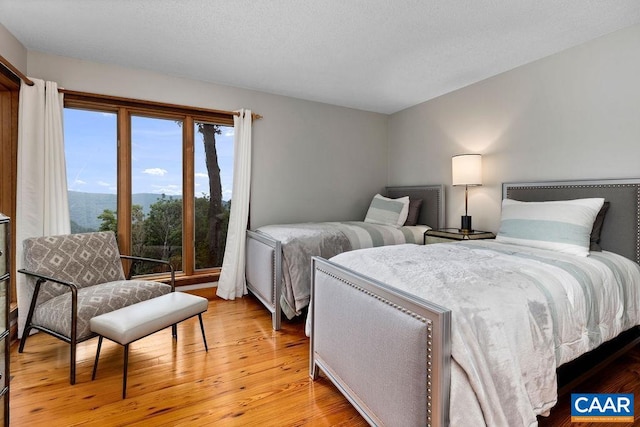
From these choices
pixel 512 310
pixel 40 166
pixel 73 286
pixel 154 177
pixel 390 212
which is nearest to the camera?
pixel 512 310

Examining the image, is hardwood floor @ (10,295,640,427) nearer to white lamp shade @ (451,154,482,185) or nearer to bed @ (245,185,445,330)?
bed @ (245,185,445,330)

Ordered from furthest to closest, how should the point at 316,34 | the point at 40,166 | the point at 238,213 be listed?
1. the point at 238,213
2. the point at 40,166
3. the point at 316,34

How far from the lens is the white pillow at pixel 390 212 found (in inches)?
149

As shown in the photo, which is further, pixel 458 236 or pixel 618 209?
pixel 458 236

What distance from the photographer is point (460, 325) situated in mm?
1079

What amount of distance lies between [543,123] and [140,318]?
11.7ft

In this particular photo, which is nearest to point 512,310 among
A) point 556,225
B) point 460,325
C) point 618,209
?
point 460,325

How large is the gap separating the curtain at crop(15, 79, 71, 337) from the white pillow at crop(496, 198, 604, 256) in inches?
148

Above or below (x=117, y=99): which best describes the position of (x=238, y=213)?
below

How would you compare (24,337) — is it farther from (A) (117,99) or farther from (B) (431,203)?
(B) (431,203)

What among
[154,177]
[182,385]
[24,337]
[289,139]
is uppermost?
[289,139]

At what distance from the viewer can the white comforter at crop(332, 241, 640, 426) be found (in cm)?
104

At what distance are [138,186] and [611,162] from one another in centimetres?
425

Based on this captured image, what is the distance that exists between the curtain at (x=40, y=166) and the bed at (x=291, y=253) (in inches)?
67.0
